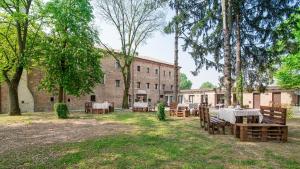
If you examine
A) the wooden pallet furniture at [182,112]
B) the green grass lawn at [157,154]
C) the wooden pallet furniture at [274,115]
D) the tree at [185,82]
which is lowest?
the green grass lawn at [157,154]

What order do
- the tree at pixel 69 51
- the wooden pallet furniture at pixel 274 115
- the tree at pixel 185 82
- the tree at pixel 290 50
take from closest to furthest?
the wooden pallet furniture at pixel 274 115
the tree at pixel 290 50
the tree at pixel 69 51
the tree at pixel 185 82

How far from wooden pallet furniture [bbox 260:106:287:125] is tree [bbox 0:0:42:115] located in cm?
1658

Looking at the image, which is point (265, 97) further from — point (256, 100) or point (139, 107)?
point (139, 107)

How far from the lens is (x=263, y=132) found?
25.8 feet

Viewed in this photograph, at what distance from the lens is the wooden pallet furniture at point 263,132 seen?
25.6ft

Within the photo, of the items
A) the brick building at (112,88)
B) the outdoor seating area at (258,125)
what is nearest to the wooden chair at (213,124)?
the outdoor seating area at (258,125)

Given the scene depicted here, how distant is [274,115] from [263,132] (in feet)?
4.39

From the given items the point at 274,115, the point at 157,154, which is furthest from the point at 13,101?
the point at 274,115

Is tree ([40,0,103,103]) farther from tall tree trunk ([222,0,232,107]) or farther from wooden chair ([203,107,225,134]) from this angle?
wooden chair ([203,107,225,134])

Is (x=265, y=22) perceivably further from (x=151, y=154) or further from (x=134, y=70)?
(x=134, y=70)

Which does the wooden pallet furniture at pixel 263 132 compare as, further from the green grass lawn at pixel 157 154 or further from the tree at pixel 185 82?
the tree at pixel 185 82

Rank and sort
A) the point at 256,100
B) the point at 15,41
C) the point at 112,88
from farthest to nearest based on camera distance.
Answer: the point at 112,88
the point at 256,100
the point at 15,41

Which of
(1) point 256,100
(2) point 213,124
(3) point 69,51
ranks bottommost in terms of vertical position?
(2) point 213,124

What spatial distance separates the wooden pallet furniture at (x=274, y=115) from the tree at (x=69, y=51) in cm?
1412
